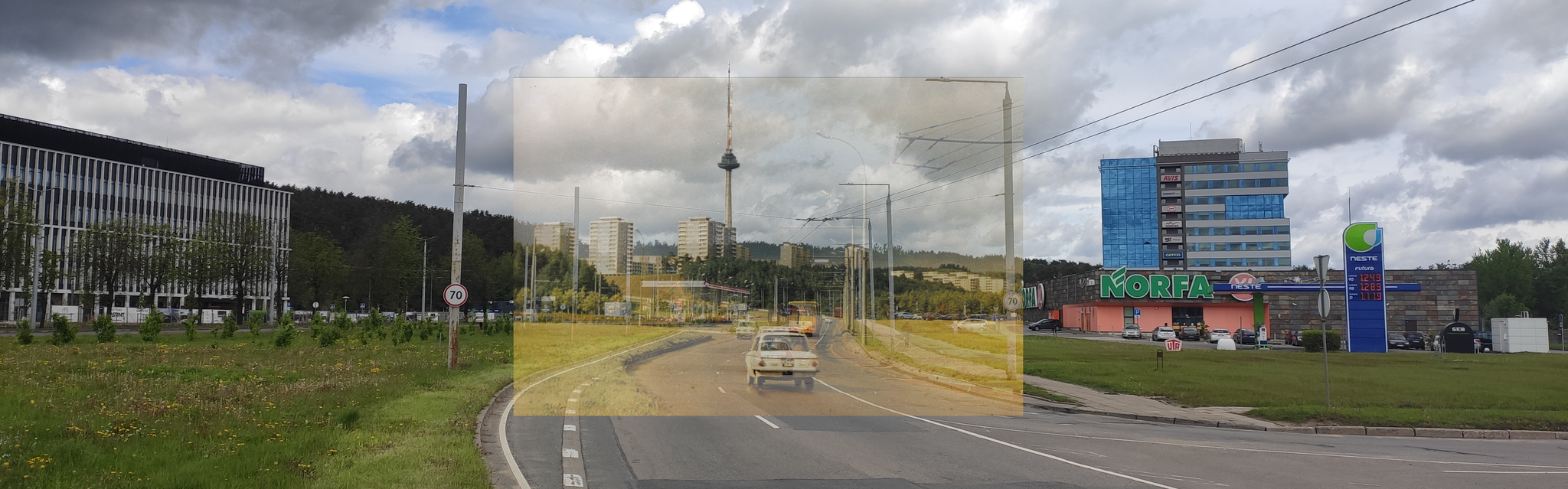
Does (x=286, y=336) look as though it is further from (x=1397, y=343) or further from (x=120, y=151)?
(x=120, y=151)

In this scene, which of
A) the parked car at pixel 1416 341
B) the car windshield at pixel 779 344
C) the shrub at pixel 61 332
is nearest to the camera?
the car windshield at pixel 779 344

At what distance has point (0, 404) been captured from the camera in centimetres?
1354

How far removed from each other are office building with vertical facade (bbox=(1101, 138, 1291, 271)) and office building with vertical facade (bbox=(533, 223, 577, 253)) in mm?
133521

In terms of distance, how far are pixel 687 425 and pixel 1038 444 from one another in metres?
5.83

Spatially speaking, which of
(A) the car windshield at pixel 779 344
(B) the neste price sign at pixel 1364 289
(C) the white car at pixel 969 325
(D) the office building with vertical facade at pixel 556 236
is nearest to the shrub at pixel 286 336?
(D) the office building with vertical facade at pixel 556 236

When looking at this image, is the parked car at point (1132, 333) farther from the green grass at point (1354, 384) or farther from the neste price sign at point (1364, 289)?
the green grass at point (1354, 384)

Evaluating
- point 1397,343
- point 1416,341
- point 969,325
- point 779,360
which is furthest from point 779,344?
point 1416,341

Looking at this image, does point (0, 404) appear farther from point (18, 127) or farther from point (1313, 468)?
point (18, 127)

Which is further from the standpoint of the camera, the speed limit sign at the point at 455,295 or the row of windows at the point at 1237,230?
the row of windows at the point at 1237,230

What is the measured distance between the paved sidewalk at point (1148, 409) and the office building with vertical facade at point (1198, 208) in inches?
4878

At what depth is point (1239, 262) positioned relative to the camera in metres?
135

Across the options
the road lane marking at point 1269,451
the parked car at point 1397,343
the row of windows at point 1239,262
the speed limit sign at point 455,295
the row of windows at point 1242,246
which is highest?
the row of windows at point 1242,246

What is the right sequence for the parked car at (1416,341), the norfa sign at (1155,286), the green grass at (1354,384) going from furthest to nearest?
the norfa sign at (1155,286) → the parked car at (1416,341) → the green grass at (1354,384)

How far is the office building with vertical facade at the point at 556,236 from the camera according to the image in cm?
1902
